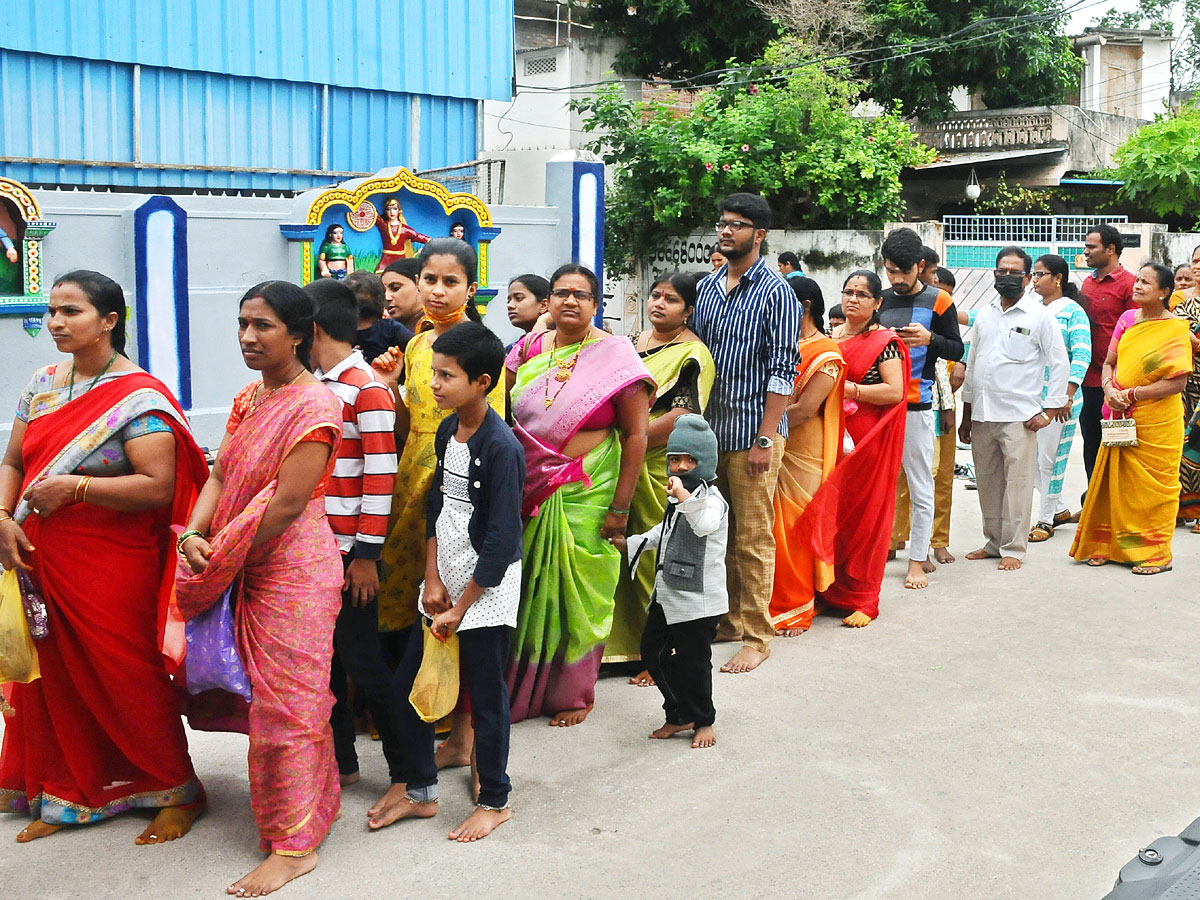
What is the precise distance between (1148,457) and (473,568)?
496 centimetres

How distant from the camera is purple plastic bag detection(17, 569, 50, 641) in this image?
3.84 meters

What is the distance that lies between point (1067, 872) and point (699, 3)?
19.5m

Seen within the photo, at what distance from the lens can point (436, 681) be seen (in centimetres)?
402

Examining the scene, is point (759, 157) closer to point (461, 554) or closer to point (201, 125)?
point (201, 125)

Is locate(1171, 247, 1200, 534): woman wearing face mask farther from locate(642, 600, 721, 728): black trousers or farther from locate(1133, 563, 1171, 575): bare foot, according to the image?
locate(642, 600, 721, 728): black trousers

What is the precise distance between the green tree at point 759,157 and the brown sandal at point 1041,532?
27.1ft

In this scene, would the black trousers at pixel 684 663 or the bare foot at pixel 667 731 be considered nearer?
the black trousers at pixel 684 663

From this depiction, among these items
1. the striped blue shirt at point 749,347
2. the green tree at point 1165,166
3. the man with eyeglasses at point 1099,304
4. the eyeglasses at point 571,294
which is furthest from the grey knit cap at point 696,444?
the green tree at point 1165,166

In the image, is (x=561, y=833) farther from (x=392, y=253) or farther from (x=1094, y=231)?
(x=392, y=253)

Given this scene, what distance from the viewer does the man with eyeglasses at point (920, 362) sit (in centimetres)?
714

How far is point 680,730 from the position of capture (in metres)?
4.91

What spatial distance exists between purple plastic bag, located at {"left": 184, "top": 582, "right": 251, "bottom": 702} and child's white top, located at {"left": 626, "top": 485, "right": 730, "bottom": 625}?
170 cm

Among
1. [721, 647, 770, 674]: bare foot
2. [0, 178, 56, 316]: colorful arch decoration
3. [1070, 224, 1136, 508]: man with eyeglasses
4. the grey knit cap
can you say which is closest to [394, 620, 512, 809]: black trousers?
the grey knit cap

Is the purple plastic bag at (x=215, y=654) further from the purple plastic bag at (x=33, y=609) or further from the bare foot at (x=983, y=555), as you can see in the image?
the bare foot at (x=983, y=555)
